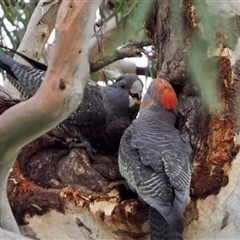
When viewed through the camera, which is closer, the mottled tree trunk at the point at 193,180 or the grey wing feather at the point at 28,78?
the mottled tree trunk at the point at 193,180

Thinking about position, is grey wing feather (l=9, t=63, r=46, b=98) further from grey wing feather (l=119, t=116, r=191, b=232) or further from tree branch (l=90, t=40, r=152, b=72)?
grey wing feather (l=119, t=116, r=191, b=232)

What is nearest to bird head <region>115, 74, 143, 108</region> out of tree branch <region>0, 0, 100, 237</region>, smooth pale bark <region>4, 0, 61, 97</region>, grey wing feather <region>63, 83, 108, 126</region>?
grey wing feather <region>63, 83, 108, 126</region>

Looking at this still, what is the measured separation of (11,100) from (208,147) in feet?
2.63

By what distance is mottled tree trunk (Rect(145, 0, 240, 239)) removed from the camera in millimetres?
2049

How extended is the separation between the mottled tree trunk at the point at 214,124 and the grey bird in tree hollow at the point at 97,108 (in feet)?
1.44

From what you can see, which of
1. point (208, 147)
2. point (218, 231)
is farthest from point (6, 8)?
point (218, 231)

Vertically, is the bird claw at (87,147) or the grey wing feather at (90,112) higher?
the grey wing feather at (90,112)

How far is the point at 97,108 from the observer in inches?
106

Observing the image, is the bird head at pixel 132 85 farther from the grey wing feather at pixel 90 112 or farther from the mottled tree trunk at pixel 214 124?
the mottled tree trunk at pixel 214 124

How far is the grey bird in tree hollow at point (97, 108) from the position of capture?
2.65 meters

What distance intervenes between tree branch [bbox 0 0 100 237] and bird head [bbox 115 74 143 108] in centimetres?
122

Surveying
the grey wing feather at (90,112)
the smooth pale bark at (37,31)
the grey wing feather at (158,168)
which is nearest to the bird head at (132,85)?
the grey wing feather at (90,112)

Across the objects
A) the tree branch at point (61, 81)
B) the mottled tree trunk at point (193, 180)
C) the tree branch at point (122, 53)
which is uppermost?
the tree branch at point (61, 81)

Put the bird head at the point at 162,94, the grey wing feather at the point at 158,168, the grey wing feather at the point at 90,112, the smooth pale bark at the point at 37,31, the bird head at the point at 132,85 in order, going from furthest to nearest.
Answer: the smooth pale bark at the point at 37,31 → the bird head at the point at 132,85 → the grey wing feather at the point at 90,112 → the bird head at the point at 162,94 → the grey wing feather at the point at 158,168
